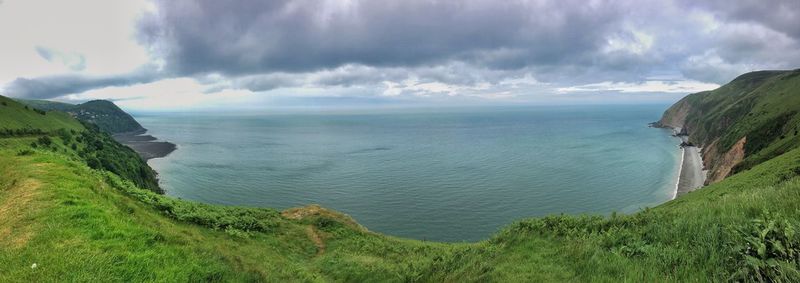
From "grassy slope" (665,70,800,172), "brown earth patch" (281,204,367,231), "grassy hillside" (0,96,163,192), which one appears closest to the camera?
"brown earth patch" (281,204,367,231)

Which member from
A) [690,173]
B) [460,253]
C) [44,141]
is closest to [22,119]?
[44,141]

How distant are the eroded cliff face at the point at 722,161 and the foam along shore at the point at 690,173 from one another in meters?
1.74

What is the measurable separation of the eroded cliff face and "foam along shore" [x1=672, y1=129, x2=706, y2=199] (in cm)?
174

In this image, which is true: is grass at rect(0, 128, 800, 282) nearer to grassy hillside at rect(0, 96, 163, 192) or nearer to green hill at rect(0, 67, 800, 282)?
green hill at rect(0, 67, 800, 282)

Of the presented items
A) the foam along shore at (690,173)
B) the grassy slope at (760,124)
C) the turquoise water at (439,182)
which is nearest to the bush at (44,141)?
the turquoise water at (439,182)

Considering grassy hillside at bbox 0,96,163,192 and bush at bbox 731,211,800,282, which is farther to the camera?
grassy hillside at bbox 0,96,163,192

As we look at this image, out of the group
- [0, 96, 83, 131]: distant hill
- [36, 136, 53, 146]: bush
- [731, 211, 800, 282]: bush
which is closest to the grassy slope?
[731, 211, 800, 282]: bush

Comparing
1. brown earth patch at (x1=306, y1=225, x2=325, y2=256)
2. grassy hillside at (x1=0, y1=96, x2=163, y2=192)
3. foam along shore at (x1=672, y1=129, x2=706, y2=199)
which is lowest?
foam along shore at (x1=672, y1=129, x2=706, y2=199)

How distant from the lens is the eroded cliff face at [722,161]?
7388cm

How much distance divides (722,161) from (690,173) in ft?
22.4

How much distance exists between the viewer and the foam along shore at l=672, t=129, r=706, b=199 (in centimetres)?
7764

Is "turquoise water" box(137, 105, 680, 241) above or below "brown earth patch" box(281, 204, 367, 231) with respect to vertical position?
below

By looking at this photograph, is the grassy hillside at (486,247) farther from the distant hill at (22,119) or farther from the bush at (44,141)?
the distant hill at (22,119)

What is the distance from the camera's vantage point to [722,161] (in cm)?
8575
